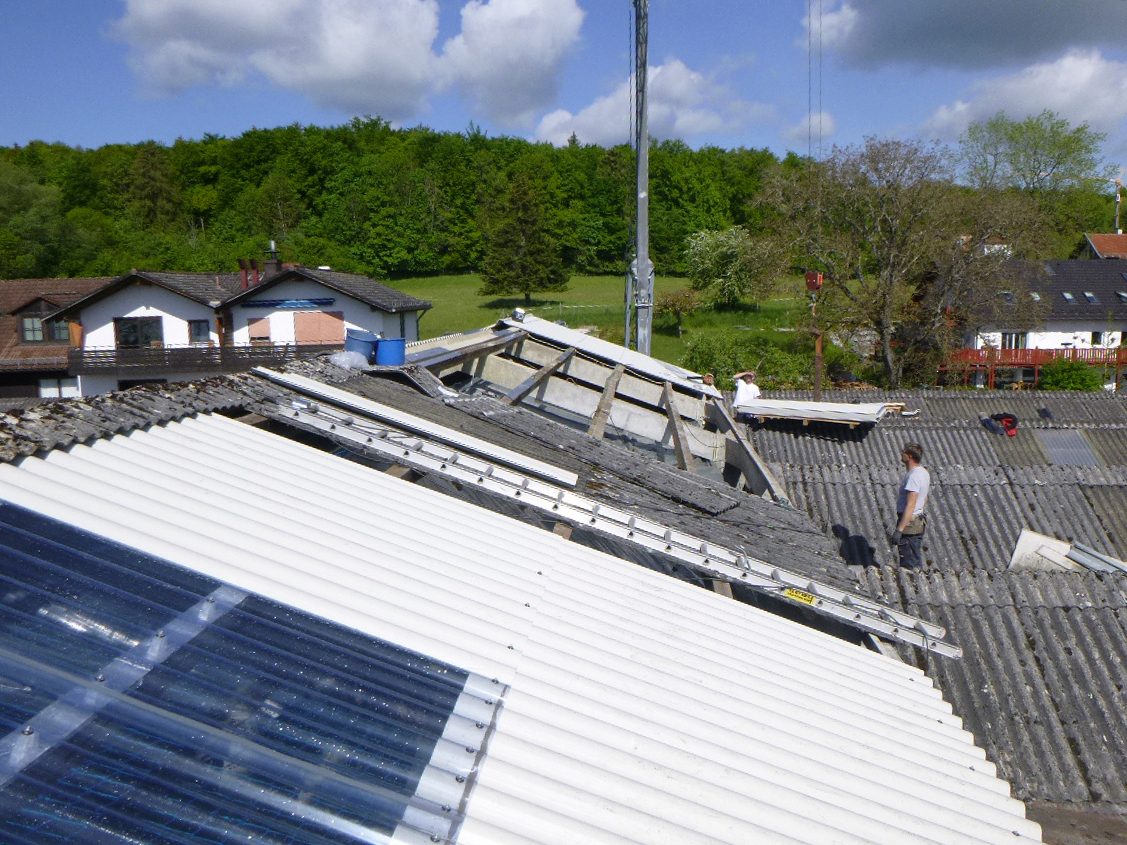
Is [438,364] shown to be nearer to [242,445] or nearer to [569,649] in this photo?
[242,445]

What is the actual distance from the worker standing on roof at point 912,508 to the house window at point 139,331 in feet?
105

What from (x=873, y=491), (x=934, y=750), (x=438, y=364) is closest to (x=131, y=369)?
(x=438, y=364)

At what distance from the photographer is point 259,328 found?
1307 inches

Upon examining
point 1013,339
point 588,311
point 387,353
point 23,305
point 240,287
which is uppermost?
point 240,287

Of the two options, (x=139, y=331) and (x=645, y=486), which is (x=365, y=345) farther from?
(x=139, y=331)

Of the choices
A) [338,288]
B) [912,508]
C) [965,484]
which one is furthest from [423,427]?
[338,288]

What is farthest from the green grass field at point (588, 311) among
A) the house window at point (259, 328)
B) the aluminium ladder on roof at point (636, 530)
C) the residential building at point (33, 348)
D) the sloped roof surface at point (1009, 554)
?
the aluminium ladder on roof at point (636, 530)

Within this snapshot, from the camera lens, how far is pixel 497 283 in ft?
200

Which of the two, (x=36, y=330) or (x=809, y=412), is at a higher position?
(x=36, y=330)

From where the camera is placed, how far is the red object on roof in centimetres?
5725

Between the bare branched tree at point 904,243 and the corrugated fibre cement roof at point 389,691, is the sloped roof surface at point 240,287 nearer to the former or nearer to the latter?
the bare branched tree at point 904,243

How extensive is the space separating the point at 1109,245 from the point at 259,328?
56262mm

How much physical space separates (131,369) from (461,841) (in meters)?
33.1

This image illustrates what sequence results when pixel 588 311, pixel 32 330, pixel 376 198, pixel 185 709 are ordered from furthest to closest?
1. pixel 376 198
2. pixel 588 311
3. pixel 32 330
4. pixel 185 709
